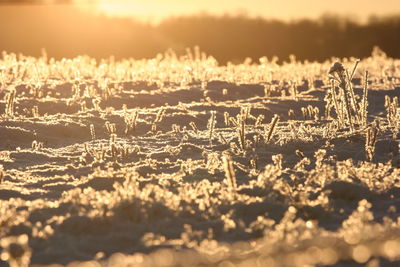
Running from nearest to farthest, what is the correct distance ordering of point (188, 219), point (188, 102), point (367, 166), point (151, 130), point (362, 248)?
point (362, 248) → point (188, 219) → point (367, 166) → point (151, 130) → point (188, 102)

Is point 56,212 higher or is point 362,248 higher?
point 362,248

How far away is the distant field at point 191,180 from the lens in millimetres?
4223

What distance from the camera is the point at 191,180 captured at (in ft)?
20.6

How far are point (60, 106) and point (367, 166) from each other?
6.17m

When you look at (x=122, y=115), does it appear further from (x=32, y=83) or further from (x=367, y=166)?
(x=367, y=166)

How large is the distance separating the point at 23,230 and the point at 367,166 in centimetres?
306

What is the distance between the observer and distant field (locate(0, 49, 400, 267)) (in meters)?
4.22

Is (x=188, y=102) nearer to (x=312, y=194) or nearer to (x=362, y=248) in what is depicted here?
(x=312, y=194)

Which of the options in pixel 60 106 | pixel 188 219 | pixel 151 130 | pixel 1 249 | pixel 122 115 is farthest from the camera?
pixel 60 106

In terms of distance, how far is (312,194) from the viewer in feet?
18.4

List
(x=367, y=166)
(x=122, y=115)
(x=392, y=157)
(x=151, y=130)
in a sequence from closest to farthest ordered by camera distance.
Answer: (x=367, y=166) < (x=392, y=157) < (x=151, y=130) < (x=122, y=115)

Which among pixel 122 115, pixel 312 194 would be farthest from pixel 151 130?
pixel 312 194

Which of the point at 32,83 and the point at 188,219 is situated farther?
the point at 32,83

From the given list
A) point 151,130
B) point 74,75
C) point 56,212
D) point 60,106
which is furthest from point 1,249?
point 74,75
